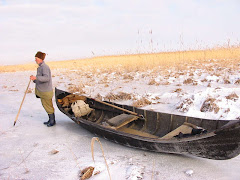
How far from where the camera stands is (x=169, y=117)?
421 cm

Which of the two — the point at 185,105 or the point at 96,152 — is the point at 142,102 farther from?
the point at 96,152

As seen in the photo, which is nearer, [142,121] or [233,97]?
[142,121]

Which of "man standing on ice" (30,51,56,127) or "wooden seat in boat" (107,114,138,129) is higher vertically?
"man standing on ice" (30,51,56,127)

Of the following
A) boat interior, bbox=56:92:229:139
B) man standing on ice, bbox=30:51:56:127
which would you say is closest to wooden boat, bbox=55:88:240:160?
boat interior, bbox=56:92:229:139

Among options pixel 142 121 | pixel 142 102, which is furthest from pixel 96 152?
pixel 142 102

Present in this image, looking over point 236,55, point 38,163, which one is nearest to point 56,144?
point 38,163

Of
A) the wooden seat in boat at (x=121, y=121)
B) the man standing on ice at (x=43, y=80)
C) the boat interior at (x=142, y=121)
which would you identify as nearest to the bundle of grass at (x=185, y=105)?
the boat interior at (x=142, y=121)

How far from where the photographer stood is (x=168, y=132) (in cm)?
414

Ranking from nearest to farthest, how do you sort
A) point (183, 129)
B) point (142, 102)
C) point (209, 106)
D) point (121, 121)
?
1. point (183, 129)
2. point (121, 121)
3. point (209, 106)
4. point (142, 102)

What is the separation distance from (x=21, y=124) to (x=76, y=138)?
199 cm

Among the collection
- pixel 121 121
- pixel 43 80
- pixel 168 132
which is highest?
pixel 43 80

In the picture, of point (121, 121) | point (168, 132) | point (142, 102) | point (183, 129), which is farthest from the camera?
point (142, 102)

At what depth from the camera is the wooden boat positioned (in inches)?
103

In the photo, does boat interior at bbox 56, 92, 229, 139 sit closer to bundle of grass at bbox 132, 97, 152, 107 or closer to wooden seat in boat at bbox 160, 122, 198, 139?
wooden seat in boat at bbox 160, 122, 198, 139
